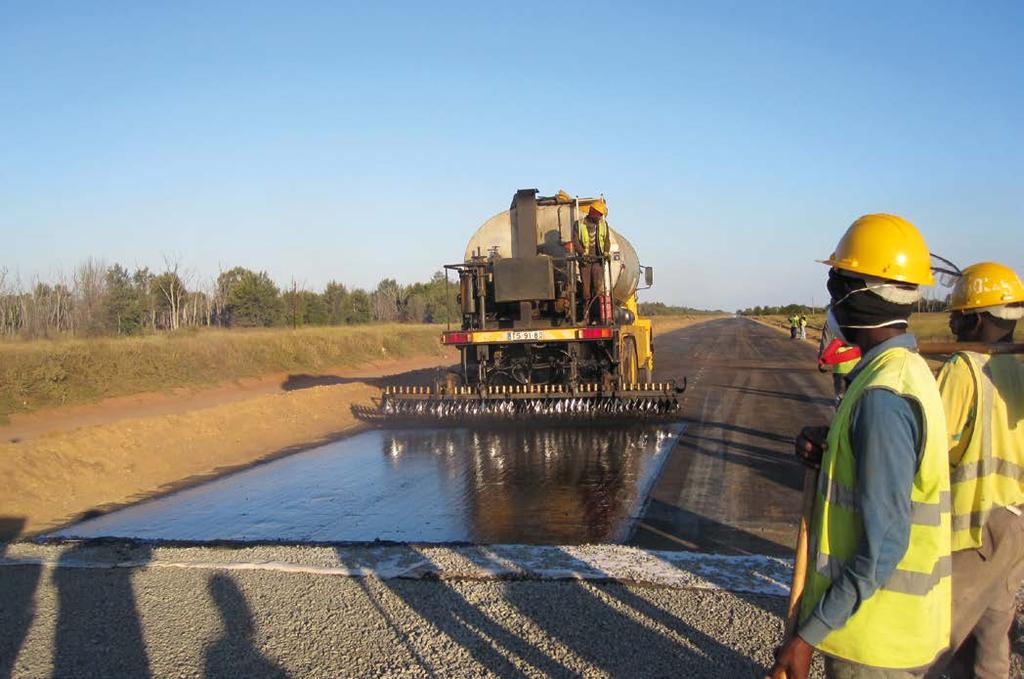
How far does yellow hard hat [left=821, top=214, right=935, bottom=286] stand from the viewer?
7.64ft

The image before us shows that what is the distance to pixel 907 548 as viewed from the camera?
2.11 metres

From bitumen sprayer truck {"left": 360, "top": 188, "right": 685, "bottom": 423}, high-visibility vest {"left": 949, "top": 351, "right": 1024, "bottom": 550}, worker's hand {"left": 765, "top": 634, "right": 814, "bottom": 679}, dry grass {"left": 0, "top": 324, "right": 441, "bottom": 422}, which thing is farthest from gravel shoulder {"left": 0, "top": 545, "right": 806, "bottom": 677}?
dry grass {"left": 0, "top": 324, "right": 441, "bottom": 422}

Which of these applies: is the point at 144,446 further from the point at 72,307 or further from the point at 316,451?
the point at 72,307

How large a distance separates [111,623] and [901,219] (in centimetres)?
467

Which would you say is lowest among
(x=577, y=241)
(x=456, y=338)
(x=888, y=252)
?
(x=456, y=338)

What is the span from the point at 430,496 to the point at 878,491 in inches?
272

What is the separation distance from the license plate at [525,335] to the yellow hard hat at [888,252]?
10611 millimetres

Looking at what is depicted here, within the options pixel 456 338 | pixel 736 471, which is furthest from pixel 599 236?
pixel 736 471

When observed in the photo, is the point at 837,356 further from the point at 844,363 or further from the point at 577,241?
the point at 577,241

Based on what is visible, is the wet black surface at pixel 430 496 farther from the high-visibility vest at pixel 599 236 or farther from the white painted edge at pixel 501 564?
the high-visibility vest at pixel 599 236

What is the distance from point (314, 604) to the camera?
4.84m

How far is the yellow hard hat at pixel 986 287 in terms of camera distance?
3379 millimetres

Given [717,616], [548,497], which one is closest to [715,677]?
[717,616]

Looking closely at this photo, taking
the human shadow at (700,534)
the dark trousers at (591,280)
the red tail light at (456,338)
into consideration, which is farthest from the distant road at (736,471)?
the red tail light at (456,338)
